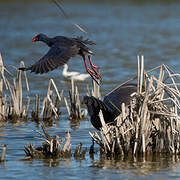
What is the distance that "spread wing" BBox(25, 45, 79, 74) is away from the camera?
273 inches

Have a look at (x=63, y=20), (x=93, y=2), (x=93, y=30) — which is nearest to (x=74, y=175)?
(x=93, y=30)

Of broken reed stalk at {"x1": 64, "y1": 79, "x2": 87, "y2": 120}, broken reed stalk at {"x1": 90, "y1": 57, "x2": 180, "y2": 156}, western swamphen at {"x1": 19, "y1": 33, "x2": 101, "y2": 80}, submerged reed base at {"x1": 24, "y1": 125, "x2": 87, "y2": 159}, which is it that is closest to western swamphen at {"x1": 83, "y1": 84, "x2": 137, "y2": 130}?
broken reed stalk at {"x1": 90, "y1": 57, "x2": 180, "y2": 156}

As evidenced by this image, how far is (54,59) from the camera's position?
7.28 m

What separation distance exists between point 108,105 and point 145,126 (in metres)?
0.99

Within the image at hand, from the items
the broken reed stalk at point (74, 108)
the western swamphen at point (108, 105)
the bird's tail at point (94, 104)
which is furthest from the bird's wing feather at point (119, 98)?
the broken reed stalk at point (74, 108)

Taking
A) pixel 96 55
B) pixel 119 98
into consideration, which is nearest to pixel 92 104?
pixel 119 98

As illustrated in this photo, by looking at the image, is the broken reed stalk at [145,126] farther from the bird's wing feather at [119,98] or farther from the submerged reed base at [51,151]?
the bird's wing feather at [119,98]

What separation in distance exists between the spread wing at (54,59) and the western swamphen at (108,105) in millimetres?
626

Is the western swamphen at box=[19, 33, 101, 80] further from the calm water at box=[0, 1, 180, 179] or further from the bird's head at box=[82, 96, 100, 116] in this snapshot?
the calm water at box=[0, 1, 180, 179]

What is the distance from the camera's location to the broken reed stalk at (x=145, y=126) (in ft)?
22.0

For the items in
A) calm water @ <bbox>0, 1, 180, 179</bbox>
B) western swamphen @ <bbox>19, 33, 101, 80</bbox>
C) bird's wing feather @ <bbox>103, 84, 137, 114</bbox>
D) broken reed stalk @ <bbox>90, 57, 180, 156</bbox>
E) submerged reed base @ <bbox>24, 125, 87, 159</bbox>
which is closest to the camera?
calm water @ <bbox>0, 1, 180, 179</bbox>

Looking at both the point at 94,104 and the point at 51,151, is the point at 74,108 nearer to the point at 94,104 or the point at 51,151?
the point at 94,104

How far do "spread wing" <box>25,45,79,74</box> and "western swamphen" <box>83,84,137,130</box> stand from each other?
63 cm

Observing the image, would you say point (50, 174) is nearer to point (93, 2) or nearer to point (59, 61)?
point (59, 61)
